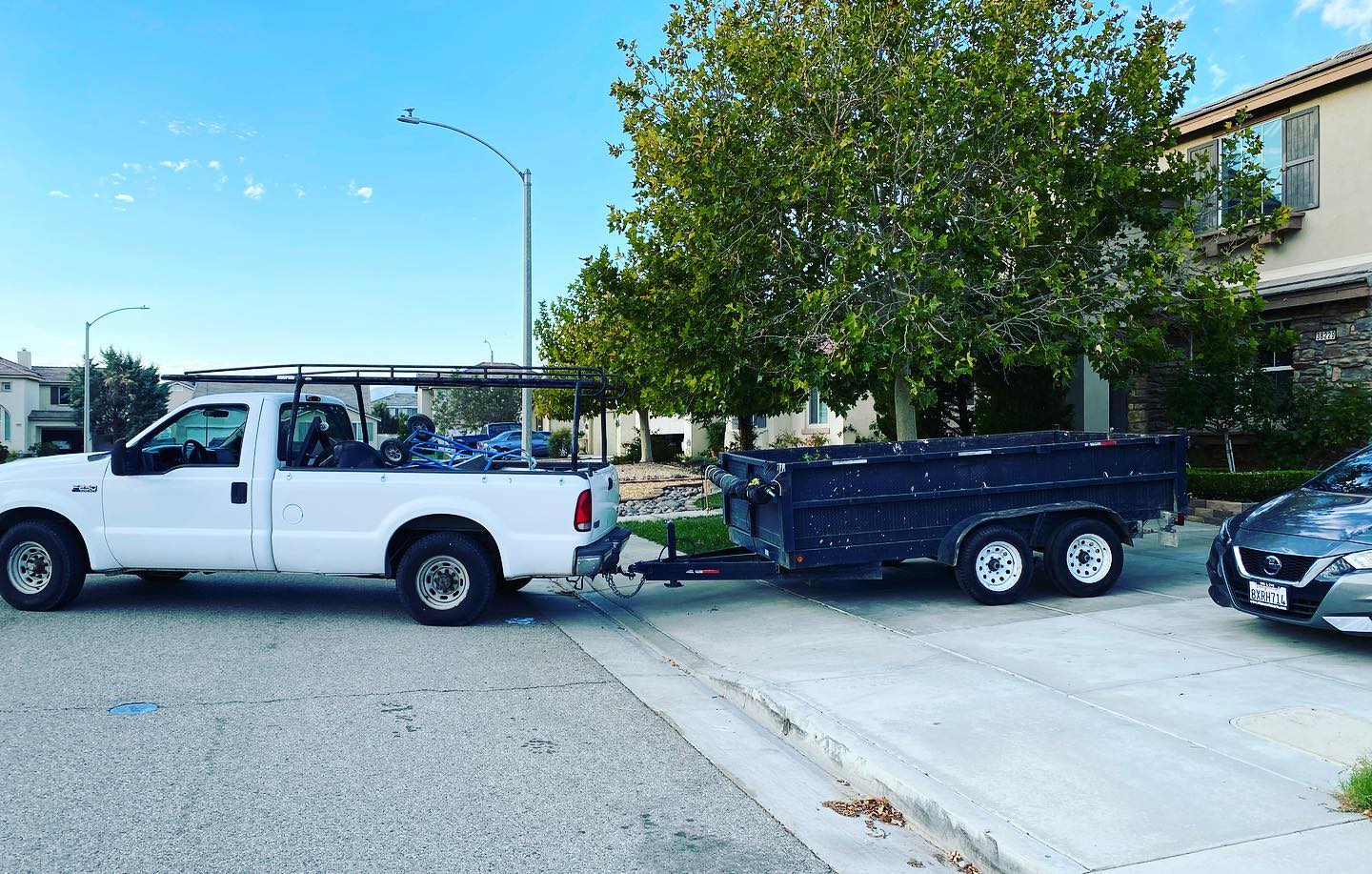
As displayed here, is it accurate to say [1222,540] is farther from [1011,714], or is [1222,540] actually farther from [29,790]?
[29,790]

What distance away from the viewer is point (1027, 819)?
4367 millimetres

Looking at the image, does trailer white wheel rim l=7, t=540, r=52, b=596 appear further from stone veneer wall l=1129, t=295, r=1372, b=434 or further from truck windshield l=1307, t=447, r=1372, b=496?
stone veneer wall l=1129, t=295, r=1372, b=434

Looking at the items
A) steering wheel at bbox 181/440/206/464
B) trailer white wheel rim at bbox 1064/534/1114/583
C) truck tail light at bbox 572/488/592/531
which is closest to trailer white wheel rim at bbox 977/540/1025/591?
trailer white wheel rim at bbox 1064/534/1114/583

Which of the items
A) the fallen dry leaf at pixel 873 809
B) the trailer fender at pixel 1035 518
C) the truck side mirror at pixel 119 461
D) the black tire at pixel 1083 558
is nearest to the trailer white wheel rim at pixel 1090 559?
the black tire at pixel 1083 558

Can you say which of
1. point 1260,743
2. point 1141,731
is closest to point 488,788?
point 1141,731

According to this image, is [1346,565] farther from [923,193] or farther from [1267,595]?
[923,193]

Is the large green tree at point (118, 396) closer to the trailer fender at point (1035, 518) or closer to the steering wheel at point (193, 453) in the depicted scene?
the steering wheel at point (193, 453)

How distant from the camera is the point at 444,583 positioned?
8.82m

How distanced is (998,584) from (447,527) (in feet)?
16.0

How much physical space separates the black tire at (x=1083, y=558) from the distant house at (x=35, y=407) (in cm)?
6814

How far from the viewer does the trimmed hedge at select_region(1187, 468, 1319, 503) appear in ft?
46.2

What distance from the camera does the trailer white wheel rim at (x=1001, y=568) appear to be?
362 inches

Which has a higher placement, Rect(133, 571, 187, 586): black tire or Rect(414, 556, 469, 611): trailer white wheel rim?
Rect(414, 556, 469, 611): trailer white wheel rim

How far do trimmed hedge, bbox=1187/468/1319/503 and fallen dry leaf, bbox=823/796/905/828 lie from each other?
11.5 meters
